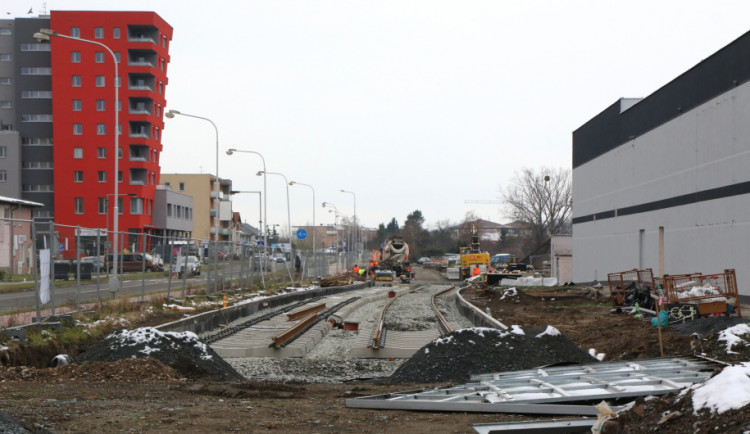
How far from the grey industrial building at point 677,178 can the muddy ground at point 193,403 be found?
49.2ft

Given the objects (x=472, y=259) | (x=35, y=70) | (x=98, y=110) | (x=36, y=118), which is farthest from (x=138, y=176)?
(x=472, y=259)

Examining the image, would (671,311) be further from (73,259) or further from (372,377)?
(73,259)

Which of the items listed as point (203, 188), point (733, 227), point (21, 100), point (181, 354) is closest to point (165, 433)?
point (181, 354)

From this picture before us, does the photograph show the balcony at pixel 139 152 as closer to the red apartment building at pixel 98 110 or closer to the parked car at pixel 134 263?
the red apartment building at pixel 98 110

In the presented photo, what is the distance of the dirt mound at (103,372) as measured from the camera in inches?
460

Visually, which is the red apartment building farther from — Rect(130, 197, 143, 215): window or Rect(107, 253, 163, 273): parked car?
Rect(107, 253, 163, 273): parked car

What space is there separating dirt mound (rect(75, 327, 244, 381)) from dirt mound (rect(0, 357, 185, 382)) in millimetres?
388

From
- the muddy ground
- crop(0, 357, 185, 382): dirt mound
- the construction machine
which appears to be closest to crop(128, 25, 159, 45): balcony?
the construction machine

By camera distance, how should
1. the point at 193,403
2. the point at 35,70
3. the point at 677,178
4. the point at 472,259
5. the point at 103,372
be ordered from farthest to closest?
1. the point at 35,70
2. the point at 472,259
3. the point at 677,178
4. the point at 103,372
5. the point at 193,403

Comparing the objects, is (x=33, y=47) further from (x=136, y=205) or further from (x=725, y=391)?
(x=725, y=391)

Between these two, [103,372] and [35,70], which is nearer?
[103,372]

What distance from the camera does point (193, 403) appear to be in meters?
9.38

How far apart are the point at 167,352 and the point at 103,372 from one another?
1356mm

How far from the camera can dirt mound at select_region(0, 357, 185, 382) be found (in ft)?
38.3
